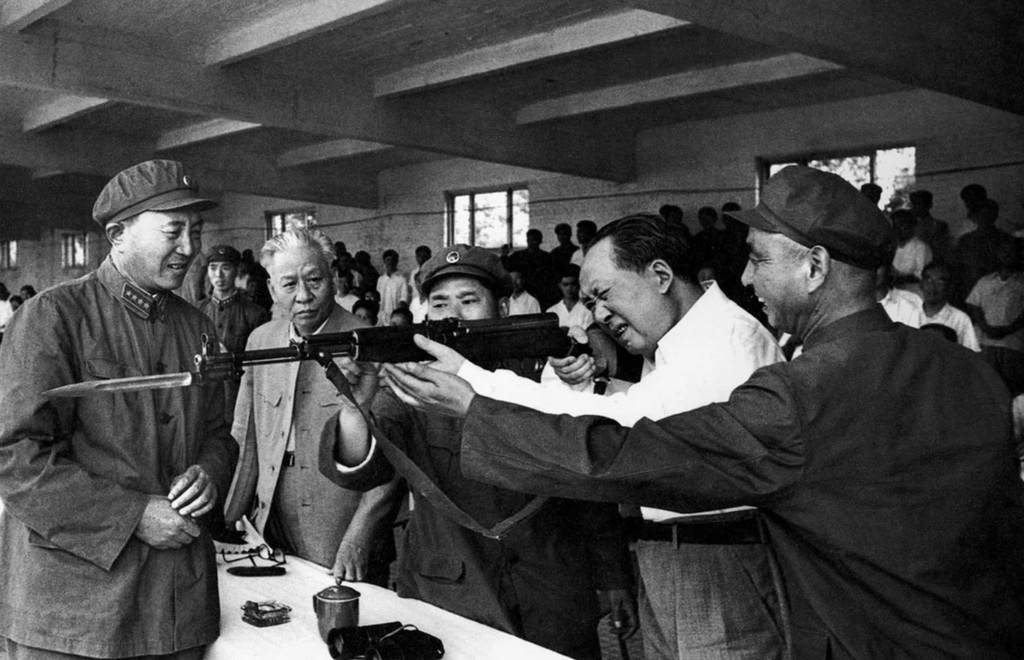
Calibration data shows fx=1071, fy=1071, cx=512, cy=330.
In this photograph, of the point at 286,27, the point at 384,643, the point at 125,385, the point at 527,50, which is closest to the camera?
the point at 125,385

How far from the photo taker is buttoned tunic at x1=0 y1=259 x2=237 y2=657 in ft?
6.96

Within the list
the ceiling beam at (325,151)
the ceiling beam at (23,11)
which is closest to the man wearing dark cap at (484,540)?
the ceiling beam at (23,11)

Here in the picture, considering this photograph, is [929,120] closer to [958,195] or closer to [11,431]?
[958,195]

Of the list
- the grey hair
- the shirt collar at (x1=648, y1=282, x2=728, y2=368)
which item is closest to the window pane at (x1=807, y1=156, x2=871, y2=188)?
the grey hair

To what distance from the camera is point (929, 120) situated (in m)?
9.35

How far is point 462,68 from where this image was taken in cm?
824

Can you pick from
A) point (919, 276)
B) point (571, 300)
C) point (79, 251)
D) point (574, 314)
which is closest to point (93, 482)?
point (919, 276)

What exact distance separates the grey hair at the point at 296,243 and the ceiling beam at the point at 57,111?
21.9ft

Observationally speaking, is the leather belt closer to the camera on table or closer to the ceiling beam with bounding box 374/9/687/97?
the camera on table

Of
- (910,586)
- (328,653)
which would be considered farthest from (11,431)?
(910,586)

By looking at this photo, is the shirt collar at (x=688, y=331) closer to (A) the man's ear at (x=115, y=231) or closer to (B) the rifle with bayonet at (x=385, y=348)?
(B) the rifle with bayonet at (x=385, y=348)

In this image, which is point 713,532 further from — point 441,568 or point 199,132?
point 199,132

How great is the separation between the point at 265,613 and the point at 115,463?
1.80ft

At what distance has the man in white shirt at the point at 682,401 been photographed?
243cm
